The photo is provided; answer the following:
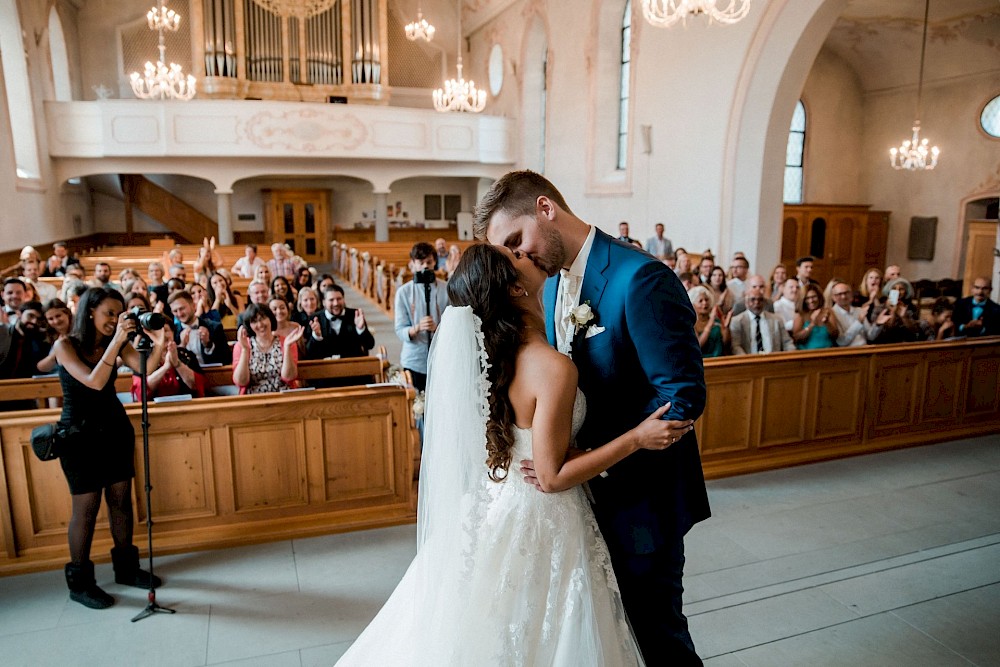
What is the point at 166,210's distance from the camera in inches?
781

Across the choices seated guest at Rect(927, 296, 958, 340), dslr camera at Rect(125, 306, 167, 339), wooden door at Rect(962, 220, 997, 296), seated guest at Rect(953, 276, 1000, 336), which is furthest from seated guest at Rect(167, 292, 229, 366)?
wooden door at Rect(962, 220, 997, 296)

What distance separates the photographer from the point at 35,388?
4.48 m

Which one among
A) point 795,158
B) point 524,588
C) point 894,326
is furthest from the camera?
point 795,158

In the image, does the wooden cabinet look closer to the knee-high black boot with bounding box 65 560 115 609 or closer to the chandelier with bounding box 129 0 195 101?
the chandelier with bounding box 129 0 195 101

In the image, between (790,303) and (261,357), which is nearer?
(261,357)

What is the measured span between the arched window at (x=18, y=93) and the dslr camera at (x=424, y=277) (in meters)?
12.1

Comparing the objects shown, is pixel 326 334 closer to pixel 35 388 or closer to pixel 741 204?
pixel 35 388

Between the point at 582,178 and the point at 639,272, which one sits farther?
the point at 582,178

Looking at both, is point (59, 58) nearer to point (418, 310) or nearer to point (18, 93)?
point (18, 93)

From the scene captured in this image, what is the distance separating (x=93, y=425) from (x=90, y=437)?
54mm

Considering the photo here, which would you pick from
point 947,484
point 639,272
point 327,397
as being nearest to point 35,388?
point 327,397

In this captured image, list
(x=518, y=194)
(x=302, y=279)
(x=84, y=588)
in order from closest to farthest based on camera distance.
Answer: (x=518, y=194) → (x=84, y=588) → (x=302, y=279)

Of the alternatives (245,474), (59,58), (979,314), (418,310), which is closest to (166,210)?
(59,58)

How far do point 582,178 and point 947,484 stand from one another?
11.2 m
